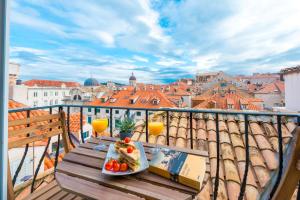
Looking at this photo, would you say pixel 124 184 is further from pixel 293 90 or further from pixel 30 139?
pixel 293 90

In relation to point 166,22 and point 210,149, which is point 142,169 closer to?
point 210,149

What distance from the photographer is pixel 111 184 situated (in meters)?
0.92

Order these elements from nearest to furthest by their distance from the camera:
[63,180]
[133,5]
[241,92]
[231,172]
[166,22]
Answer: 1. [63,180]
2. [231,172]
3. [133,5]
4. [166,22]
5. [241,92]

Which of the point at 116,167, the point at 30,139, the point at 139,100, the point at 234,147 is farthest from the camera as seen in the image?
the point at 139,100

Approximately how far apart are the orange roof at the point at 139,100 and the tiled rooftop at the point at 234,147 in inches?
711

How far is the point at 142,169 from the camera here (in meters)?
1.01

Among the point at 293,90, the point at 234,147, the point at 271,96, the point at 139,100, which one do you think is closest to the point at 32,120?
the point at 234,147

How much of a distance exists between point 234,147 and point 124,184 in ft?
8.47

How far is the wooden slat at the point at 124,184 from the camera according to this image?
819 mm

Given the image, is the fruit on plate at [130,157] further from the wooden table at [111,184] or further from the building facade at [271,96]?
the building facade at [271,96]

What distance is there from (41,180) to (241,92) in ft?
82.3

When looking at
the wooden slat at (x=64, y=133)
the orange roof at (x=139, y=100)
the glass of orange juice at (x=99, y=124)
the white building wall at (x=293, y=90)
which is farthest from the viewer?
the orange roof at (x=139, y=100)

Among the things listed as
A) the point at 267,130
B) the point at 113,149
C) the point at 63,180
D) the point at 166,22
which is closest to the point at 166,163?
the point at 113,149

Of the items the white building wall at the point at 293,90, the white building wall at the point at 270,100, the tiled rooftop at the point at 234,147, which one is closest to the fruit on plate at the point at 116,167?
the tiled rooftop at the point at 234,147
